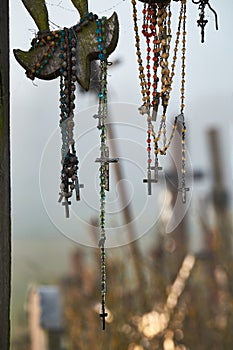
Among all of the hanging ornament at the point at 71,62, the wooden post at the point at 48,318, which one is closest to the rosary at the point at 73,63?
the hanging ornament at the point at 71,62

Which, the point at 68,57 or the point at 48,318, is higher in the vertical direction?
the point at 68,57

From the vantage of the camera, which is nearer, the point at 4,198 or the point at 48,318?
the point at 4,198

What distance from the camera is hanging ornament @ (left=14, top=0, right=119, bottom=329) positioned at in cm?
98

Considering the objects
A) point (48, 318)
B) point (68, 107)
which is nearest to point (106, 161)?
point (68, 107)

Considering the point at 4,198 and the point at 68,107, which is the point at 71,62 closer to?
the point at 68,107

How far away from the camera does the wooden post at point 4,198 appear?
3.11 feet

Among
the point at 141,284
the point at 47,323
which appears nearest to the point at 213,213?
the point at 141,284

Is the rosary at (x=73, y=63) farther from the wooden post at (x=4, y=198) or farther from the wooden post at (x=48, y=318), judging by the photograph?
the wooden post at (x=48, y=318)

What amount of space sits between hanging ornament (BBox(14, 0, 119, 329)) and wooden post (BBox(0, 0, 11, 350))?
0.04 metres

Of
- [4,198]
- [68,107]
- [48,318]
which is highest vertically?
[68,107]

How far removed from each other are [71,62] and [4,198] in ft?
0.68

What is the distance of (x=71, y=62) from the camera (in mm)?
989

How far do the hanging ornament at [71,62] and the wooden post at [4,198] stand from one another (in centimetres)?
4

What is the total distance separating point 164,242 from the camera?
2.27m
